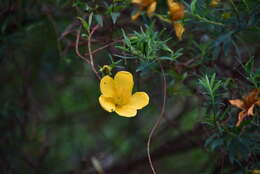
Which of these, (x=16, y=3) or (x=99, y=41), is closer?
(x=99, y=41)

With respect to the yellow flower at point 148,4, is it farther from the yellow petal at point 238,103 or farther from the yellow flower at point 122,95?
the yellow petal at point 238,103

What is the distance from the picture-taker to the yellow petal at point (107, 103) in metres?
1.17

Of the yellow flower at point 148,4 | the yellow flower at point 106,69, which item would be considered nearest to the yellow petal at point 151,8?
the yellow flower at point 148,4

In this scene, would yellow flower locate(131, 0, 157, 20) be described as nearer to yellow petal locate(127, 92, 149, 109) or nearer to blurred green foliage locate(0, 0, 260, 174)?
blurred green foliage locate(0, 0, 260, 174)

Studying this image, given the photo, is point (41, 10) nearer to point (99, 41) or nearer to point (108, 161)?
point (99, 41)

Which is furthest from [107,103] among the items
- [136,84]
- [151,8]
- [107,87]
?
[136,84]

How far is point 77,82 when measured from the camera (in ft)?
8.68

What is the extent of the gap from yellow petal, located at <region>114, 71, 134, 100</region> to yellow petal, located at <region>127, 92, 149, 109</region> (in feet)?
0.08

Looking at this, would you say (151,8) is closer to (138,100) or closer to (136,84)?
(138,100)

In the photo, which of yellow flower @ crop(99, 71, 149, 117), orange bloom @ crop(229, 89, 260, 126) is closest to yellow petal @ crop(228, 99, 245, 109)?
orange bloom @ crop(229, 89, 260, 126)

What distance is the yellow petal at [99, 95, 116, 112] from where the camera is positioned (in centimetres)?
117

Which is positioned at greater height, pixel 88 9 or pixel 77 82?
pixel 88 9

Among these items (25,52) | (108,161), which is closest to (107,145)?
(108,161)

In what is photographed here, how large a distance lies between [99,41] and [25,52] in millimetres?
778
